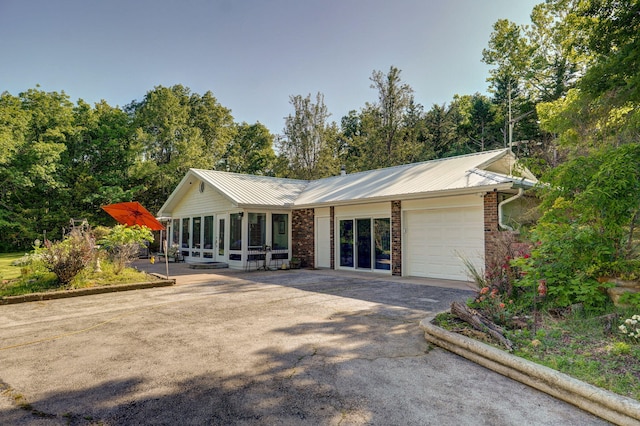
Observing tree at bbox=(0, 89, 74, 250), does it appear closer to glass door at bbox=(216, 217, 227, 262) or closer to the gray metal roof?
glass door at bbox=(216, 217, 227, 262)

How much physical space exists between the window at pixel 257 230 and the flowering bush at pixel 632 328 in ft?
37.8

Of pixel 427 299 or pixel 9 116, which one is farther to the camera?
pixel 9 116

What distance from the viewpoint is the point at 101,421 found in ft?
8.82

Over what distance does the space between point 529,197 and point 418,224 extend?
128 inches

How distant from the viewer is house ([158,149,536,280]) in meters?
9.73

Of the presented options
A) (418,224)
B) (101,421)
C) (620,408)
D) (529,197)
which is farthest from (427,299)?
(101,421)

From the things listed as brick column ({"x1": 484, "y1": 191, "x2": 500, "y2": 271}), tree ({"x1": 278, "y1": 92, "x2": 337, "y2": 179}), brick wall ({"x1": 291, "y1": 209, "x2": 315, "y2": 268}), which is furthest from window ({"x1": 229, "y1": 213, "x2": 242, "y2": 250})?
tree ({"x1": 278, "y1": 92, "x2": 337, "y2": 179})

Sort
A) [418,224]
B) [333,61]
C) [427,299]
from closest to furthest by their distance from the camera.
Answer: [427,299] → [418,224] → [333,61]

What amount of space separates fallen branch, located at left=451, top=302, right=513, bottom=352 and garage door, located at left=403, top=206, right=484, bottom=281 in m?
4.96

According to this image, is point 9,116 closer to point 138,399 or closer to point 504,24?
point 138,399

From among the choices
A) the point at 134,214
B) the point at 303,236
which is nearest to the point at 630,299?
the point at 134,214

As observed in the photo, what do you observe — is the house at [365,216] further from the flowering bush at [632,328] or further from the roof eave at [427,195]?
the flowering bush at [632,328]

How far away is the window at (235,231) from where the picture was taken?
13.8 meters

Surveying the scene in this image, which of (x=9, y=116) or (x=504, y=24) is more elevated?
(x=504, y=24)
